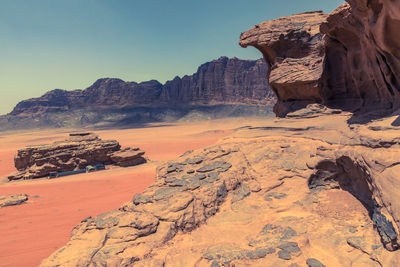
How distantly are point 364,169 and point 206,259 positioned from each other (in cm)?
354

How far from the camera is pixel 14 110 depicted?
251ft

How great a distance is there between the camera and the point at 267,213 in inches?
182

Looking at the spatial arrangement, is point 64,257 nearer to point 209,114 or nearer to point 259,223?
point 259,223

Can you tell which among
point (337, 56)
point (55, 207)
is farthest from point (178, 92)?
point (55, 207)

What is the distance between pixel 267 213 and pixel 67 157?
50.8 feet

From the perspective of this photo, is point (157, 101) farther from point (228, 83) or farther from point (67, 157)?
point (67, 157)

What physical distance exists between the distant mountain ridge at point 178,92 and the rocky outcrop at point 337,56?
60.0 meters

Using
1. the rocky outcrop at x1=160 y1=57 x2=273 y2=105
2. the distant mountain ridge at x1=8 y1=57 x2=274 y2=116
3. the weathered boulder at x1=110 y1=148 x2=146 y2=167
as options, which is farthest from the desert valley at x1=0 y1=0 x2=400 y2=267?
the distant mountain ridge at x1=8 y1=57 x2=274 y2=116

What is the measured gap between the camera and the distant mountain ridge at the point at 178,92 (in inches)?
2859

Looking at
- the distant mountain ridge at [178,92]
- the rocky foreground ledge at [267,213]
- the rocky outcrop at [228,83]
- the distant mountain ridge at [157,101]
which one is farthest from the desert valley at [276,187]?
the distant mountain ridge at [178,92]

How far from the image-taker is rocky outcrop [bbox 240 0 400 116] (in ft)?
18.9

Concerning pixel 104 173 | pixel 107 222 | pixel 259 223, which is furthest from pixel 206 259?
pixel 104 173

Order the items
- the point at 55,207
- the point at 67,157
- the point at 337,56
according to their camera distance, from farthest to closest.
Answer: the point at 67,157 < the point at 337,56 < the point at 55,207

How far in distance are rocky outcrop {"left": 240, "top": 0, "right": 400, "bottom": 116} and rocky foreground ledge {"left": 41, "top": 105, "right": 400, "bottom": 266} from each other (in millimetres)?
2293
